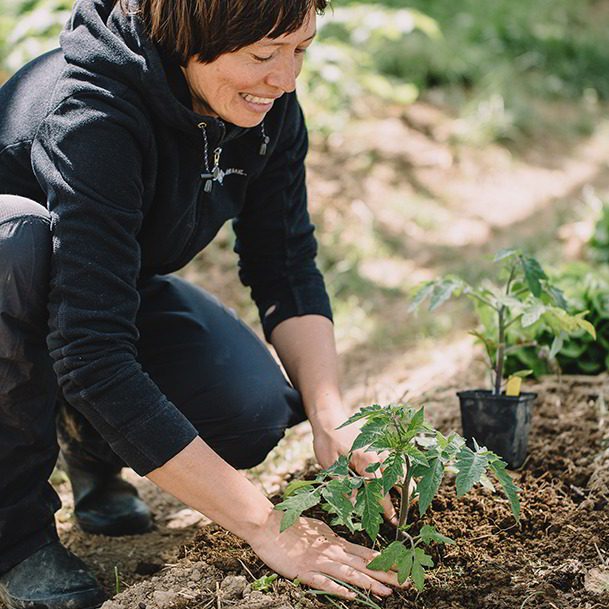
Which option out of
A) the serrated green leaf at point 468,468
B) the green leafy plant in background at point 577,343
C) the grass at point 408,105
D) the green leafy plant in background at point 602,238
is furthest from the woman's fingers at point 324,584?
the green leafy plant in background at point 602,238

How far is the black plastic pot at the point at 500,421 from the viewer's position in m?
2.26

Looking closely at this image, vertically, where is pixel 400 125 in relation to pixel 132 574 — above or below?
below

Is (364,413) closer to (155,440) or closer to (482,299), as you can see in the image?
(155,440)

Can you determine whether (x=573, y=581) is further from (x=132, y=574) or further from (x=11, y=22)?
(x=11, y=22)

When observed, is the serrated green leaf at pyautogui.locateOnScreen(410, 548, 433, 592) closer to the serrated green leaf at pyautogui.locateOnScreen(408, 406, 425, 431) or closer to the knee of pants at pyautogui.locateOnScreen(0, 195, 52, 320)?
the serrated green leaf at pyautogui.locateOnScreen(408, 406, 425, 431)

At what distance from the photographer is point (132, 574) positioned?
2305mm

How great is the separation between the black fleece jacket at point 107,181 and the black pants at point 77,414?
2.9 inches

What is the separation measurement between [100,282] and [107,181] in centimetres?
A: 20

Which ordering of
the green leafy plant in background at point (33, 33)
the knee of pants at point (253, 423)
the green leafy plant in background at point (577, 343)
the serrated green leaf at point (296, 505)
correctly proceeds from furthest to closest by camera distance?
the green leafy plant in background at point (33, 33), the green leafy plant in background at point (577, 343), the knee of pants at point (253, 423), the serrated green leaf at point (296, 505)

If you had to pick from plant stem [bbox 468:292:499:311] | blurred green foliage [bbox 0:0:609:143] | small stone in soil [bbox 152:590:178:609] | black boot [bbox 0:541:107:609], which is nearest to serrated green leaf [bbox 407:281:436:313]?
plant stem [bbox 468:292:499:311]

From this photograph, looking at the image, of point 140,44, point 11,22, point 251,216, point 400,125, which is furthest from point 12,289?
point 400,125

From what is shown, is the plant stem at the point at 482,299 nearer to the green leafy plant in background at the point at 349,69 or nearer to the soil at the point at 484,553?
the soil at the point at 484,553

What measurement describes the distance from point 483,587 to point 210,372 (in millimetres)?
902

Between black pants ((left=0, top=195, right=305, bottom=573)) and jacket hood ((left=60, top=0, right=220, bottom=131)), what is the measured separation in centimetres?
33
